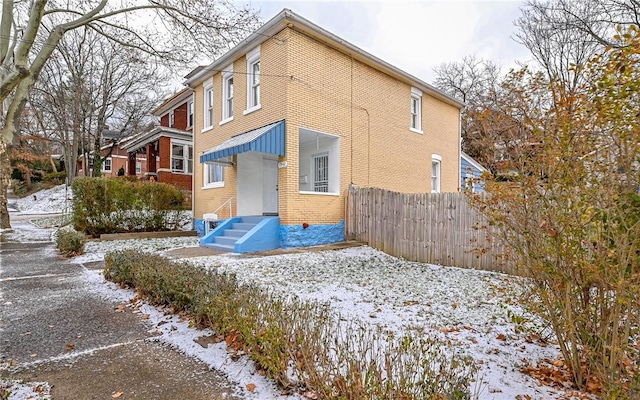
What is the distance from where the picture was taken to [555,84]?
8.68 ft

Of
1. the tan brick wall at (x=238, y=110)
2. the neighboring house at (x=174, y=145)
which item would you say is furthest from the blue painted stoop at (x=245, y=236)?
the neighboring house at (x=174, y=145)

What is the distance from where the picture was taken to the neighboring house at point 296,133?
1009cm

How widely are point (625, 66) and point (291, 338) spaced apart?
3119 millimetres

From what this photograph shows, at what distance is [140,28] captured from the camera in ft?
38.5

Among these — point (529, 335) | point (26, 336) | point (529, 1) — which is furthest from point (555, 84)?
point (529, 1)

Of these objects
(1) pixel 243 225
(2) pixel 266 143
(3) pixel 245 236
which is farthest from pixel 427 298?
(1) pixel 243 225

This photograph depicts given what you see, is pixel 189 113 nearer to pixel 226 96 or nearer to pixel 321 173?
pixel 226 96

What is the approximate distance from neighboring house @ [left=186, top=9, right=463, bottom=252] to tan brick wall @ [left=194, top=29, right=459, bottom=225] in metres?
0.04

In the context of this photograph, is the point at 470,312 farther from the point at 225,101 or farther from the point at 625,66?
the point at 225,101

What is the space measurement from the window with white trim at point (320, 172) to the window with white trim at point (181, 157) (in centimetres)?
1046

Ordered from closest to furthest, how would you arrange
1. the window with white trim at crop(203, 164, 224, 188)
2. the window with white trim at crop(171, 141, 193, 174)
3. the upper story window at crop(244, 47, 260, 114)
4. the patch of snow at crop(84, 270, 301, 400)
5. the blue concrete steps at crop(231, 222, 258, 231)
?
the patch of snow at crop(84, 270, 301, 400)
the blue concrete steps at crop(231, 222, 258, 231)
the upper story window at crop(244, 47, 260, 114)
the window with white trim at crop(203, 164, 224, 188)
the window with white trim at crop(171, 141, 193, 174)

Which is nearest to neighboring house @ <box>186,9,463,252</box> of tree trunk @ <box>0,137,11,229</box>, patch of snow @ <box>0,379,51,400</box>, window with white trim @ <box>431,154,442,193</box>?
window with white trim @ <box>431,154,442,193</box>

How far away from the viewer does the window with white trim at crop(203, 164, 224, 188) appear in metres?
13.5

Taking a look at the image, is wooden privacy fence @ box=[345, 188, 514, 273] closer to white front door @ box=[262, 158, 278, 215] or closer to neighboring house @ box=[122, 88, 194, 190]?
white front door @ box=[262, 158, 278, 215]
